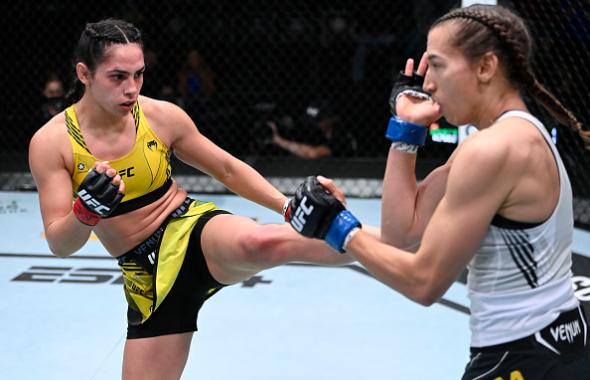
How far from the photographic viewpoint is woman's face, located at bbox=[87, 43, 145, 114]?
6.99ft

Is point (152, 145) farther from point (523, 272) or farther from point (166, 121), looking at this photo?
point (523, 272)

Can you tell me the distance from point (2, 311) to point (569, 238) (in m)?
2.58

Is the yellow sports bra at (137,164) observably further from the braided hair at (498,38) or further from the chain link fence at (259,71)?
the chain link fence at (259,71)

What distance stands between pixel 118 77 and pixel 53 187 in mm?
316

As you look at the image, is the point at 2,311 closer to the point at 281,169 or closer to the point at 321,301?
the point at 321,301

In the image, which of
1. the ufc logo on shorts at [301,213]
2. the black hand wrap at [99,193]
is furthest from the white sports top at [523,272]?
the black hand wrap at [99,193]

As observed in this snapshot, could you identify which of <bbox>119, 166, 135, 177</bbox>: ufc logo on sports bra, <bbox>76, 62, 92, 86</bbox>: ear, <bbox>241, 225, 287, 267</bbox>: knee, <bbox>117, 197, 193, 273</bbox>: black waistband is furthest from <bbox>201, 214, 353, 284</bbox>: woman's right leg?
<bbox>76, 62, 92, 86</bbox>: ear

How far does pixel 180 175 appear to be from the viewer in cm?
603

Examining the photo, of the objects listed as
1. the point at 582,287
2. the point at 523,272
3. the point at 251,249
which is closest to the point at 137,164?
the point at 251,249

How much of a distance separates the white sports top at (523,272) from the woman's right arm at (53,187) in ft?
3.36

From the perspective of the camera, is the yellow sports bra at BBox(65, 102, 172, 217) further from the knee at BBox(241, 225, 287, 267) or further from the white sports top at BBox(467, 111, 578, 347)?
the white sports top at BBox(467, 111, 578, 347)

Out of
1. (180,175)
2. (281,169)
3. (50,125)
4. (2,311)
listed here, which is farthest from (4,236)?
(50,125)

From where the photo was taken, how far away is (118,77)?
2.14m

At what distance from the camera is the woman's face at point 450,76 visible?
57.1 inches
